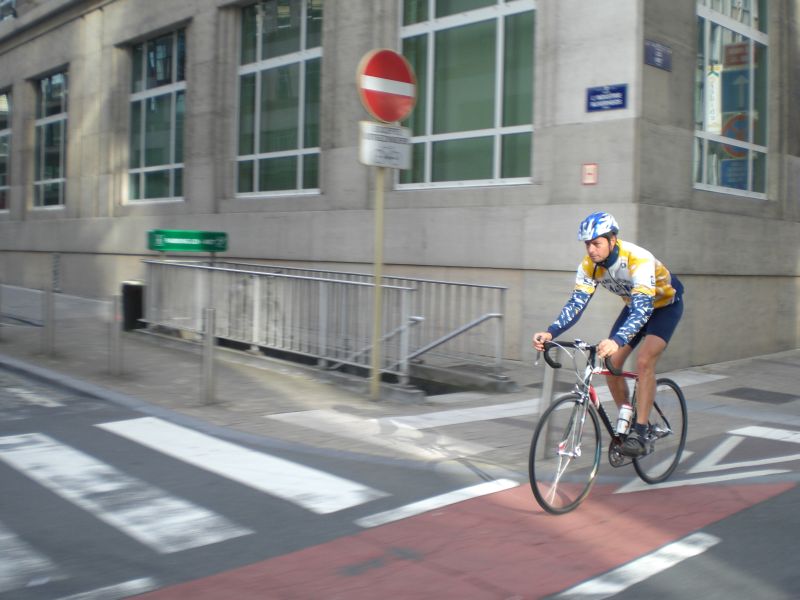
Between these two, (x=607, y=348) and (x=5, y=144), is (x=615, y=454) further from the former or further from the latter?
(x=5, y=144)

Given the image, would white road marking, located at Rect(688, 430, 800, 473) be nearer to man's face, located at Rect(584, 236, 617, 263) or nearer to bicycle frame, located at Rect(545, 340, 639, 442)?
bicycle frame, located at Rect(545, 340, 639, 442)

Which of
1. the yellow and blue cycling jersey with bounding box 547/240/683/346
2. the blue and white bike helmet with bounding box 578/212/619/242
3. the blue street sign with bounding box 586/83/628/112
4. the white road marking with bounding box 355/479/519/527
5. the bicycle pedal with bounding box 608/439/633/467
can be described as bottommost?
the white road marking with bounding box 355/479/519/527

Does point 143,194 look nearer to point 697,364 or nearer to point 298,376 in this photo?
point 298,376

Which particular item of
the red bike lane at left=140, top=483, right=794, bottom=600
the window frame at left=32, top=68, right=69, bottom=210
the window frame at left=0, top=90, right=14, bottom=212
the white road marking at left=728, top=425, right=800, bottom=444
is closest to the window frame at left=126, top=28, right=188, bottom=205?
the window frame at left=32, top=68, right=69, bottom=210

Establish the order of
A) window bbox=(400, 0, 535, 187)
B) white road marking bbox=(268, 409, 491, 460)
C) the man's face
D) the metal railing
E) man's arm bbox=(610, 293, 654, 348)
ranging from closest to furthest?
man's arm bbox=(610, 293, 654, 348)
the man's face
white road marking bbox=(268, 409, 491, 460)
the metal railing
window bbox=(400, 0, 535, 187)

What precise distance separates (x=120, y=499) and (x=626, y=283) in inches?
140

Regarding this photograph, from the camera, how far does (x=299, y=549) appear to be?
14.9 ft

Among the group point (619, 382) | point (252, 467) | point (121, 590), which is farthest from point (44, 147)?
point (121, 590)

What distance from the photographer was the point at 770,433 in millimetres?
7762

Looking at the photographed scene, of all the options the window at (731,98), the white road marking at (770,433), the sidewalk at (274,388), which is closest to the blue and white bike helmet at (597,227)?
the sidewalk at (274,388)

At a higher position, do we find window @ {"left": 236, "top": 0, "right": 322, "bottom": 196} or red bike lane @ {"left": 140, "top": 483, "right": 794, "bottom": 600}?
window @ {"left": 236, "top": 0, "right": 322, "bottom": 196}

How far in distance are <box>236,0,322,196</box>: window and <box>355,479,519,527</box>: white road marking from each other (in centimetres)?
1005

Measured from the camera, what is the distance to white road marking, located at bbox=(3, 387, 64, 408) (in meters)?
8.62

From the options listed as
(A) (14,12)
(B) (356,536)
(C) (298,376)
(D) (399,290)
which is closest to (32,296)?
(A) (14,12)
